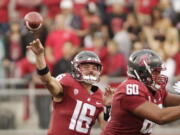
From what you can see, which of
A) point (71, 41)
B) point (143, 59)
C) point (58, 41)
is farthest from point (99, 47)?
point (143, 59)

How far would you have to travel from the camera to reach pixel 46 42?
1370 cm

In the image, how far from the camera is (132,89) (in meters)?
7.33

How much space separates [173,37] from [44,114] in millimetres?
2870

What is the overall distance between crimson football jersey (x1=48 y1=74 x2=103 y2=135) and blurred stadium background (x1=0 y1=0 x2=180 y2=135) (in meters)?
3.34

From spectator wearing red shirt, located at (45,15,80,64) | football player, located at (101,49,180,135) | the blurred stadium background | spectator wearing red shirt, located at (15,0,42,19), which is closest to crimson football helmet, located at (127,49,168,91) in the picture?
football player, located at (101,49,180,135)

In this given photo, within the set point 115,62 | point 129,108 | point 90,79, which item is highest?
point 129,108

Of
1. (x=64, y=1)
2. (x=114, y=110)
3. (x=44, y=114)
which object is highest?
(x=114, y=110)

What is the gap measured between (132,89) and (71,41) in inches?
240

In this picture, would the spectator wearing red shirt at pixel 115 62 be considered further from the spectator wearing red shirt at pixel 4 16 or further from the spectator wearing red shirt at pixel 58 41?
the spectator wearing red shirt at pixel 4 16

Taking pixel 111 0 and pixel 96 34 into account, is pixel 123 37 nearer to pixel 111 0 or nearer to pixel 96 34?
pixel 96 34

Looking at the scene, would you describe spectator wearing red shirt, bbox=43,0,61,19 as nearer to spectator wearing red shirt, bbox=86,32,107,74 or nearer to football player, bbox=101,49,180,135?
spectator wearing red shirt, bbox=86,32,107,74

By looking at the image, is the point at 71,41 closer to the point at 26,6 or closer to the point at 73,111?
the point at 26,6

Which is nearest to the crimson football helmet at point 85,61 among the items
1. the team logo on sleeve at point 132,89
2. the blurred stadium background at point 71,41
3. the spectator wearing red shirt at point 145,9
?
the team logo on sleeve at point 132,89

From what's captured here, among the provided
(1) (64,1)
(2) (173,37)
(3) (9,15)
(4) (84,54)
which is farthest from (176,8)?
(4) (84,54)
